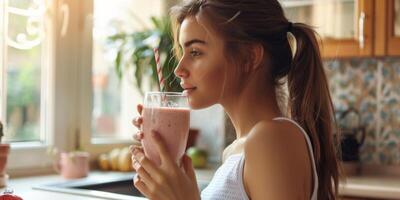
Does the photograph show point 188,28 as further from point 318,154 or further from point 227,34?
point 318,154

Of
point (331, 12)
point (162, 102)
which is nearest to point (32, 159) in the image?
point (162, 102)

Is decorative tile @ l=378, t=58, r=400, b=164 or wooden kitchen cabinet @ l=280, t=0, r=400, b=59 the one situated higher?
wooden kitchen cabinet @ l=280, t=0, r=400, b=59

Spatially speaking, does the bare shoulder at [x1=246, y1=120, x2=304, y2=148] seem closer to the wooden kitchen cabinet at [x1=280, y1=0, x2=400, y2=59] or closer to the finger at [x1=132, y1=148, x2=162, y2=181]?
the finger at [x1=132, y1=148, x2=162, y2=181]

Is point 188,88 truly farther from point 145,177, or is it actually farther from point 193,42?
point 145,177

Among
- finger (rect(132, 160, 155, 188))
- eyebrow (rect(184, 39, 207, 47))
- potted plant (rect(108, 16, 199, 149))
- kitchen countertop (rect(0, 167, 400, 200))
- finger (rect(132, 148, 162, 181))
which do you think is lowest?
kitchen countertop (rect(0, 167, 400, 200))

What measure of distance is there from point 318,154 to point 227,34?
321 millimetres

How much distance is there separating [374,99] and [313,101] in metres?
1.87

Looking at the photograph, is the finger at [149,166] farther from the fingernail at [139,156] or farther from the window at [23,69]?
the window at [23,69]

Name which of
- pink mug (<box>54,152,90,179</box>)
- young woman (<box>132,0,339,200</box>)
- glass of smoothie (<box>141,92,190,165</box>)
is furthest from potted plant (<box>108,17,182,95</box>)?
glass of smoothie (<box>141,92,190,165</box>)

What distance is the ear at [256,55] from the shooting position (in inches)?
47.5

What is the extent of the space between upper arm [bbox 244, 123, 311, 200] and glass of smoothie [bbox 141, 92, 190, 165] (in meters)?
0.14

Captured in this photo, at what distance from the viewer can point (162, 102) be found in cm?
119

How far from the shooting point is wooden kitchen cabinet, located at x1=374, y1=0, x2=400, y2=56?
8.77 ft

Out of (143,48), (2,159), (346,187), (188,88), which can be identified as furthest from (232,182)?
(143,48)
